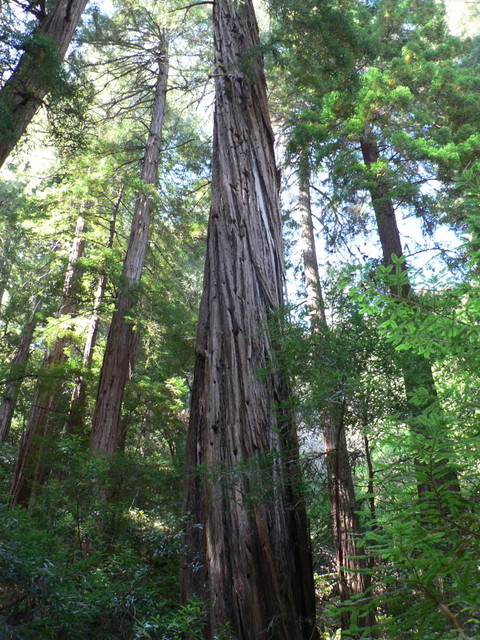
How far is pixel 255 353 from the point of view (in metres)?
4.39

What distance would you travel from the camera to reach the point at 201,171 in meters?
11.2

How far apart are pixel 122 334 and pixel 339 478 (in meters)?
5.70

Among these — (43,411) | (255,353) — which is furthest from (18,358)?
(255,353)

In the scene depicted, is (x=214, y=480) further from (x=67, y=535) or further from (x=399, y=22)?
(x=399, y=22)

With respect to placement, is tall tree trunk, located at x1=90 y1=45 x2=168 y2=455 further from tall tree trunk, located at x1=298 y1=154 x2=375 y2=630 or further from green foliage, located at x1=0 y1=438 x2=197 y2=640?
green foliage, located at x1=0 y1=438 x2=197 y2=640

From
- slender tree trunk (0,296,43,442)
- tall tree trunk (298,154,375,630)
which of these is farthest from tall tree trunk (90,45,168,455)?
tall tree trunk (298,154,375,630)

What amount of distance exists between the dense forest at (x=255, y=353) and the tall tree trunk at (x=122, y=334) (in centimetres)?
5

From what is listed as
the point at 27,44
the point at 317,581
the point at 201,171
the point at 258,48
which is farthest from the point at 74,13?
the point at 317,581

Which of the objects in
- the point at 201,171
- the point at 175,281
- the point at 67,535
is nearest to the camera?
the point at 67,535

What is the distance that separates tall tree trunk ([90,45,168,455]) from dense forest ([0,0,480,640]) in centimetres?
5

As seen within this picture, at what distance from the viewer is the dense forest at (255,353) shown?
7.21ft

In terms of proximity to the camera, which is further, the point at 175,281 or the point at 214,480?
the point at 175,281

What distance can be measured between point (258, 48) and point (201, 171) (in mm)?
5487

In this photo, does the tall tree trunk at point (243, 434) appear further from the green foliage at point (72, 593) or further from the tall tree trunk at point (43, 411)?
the tall tree trunk at point (43, 411)
